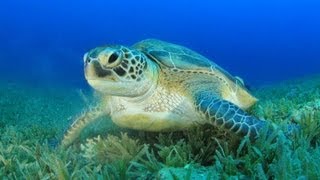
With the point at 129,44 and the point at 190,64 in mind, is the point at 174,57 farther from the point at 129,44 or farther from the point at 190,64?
the point at 129,44

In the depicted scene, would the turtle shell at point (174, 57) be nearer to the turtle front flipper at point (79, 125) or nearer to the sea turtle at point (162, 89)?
the sea turtle at point (162, 89)

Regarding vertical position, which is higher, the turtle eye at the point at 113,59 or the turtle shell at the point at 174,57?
the turtle shell at the point at 174,57

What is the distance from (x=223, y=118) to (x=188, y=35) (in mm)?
133252

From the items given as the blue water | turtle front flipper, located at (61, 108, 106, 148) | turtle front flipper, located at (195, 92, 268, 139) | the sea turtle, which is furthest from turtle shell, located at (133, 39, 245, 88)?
the blue water

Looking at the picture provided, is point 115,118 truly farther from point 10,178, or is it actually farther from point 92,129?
point 10,178

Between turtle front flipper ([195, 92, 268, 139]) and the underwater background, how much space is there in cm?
12

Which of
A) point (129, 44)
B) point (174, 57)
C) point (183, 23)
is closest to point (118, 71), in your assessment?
point (174, 57)

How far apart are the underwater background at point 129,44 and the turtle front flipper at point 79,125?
10 cm

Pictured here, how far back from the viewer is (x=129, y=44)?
55.8 meters

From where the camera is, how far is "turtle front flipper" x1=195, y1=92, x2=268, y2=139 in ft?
11.2

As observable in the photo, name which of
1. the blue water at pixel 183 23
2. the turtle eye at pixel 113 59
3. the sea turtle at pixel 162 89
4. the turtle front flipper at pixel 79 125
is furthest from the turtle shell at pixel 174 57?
the blue water at pixel 183 23

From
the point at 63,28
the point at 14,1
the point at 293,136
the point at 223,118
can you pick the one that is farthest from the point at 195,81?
the point at 14,1

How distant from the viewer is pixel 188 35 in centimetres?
13525

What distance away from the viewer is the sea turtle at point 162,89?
11.7ft
